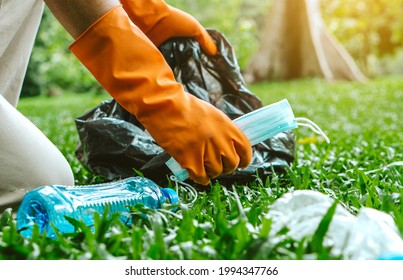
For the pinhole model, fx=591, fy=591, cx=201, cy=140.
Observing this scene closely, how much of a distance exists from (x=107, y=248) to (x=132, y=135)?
40.3 inches

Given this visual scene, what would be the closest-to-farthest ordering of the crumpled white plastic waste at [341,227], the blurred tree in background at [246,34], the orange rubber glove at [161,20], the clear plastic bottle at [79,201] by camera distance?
A: the crumpled white plastic waste at [341,227]
the clear plastic bottle at [79,201]
the orange rubber glove at [161,20]
the blurred tree in background at [246,34]

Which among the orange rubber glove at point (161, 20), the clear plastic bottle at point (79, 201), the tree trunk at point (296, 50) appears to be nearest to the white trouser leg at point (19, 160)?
the clear plastic bottle at point (79, 201)

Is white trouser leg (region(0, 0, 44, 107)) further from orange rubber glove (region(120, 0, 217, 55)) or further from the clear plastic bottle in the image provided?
the clear plastic bottle

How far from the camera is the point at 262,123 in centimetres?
195

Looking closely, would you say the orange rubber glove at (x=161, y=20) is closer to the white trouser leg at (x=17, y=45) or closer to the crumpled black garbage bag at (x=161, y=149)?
the crumpled black garbage bag at (x=161, y=149)

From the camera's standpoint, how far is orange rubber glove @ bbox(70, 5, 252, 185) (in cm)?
168

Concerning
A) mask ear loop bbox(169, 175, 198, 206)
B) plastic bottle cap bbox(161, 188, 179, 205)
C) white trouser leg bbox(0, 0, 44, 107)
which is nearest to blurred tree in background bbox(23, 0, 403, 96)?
white trouser leg bbox(0, 0, 44, 107)

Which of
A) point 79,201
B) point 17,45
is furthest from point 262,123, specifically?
point 17,45

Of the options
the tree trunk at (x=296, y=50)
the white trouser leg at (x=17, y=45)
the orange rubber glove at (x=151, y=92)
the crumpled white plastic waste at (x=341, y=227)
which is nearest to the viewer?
the crumpled white plastic waste at (x=341, y=227)

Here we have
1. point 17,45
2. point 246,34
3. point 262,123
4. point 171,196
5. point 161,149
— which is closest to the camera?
point 171,196

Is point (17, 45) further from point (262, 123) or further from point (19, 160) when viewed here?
point (262, 123)

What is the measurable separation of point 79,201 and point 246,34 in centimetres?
1519

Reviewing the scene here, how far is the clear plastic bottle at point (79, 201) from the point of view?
1.58 metres

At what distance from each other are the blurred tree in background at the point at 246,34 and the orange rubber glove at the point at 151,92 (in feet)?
33.8
